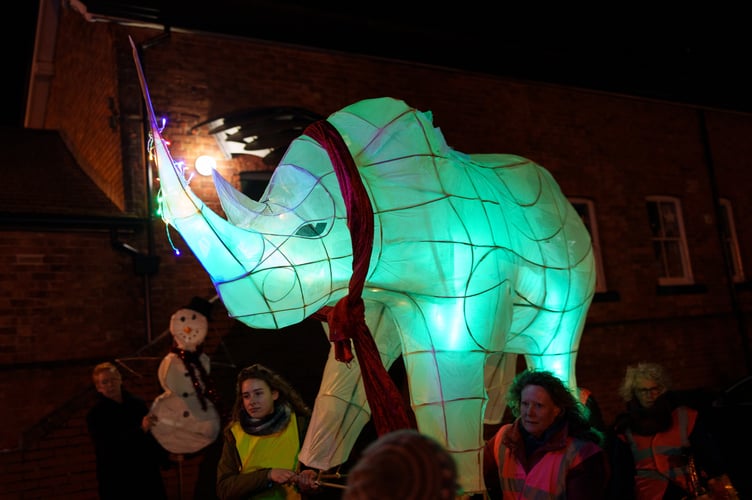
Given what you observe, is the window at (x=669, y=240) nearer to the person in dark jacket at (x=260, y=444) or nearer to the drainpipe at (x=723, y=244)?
the drainpipe at (x=723, y=244)

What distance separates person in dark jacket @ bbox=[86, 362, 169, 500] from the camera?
4.46m

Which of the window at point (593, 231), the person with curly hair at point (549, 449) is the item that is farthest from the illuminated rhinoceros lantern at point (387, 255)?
the window at point (593, 231)

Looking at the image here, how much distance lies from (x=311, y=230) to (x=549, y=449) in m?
1.49

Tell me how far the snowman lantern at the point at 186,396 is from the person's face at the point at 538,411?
301 cm

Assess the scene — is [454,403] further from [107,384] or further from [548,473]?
[107,384]

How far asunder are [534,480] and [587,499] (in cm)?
23

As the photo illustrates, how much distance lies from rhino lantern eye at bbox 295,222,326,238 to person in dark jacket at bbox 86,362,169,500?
2.22 meters

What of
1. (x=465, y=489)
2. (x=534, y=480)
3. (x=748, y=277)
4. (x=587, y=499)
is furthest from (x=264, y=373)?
(x=748, y=277)

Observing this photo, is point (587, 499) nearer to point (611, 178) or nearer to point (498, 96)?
point (498, 96)

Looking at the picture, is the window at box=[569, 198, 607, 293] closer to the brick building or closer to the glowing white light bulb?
the brick building

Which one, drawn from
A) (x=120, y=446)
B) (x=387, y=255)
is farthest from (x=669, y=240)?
(x=120, y=446)

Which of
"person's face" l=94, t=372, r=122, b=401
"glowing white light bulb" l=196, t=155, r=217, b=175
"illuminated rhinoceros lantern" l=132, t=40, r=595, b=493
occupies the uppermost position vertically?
"glowing white light bulb" l=196, t=155, r=217, b=175

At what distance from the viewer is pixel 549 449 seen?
114 inches

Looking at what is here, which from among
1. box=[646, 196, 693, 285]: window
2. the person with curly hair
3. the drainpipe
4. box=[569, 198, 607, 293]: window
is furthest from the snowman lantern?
the drainpipe
